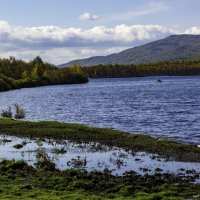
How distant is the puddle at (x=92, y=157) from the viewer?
2623 cm

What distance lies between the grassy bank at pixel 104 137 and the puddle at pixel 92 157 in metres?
1.48

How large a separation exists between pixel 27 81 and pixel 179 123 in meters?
121

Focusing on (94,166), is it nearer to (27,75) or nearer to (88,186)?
(88,186)

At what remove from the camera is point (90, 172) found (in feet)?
81.4

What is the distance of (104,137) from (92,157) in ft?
28.1

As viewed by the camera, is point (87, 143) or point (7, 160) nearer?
point (7, 160)

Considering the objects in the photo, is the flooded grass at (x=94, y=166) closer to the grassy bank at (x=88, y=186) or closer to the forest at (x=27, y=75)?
the grassy bank at (x=88, y=186)

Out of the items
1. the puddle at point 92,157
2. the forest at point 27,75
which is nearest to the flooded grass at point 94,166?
the puddle at point 92,157

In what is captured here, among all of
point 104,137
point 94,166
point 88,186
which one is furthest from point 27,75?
point 88,186

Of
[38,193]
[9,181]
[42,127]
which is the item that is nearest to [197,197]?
[38,193]

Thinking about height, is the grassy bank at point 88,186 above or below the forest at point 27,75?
below

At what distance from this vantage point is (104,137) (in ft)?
127

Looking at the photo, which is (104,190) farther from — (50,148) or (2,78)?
(2,78)

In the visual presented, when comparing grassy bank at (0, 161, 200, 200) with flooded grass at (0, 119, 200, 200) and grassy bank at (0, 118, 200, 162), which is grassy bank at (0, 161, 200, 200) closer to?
flooded grass at (0, 119, 200, 200)
